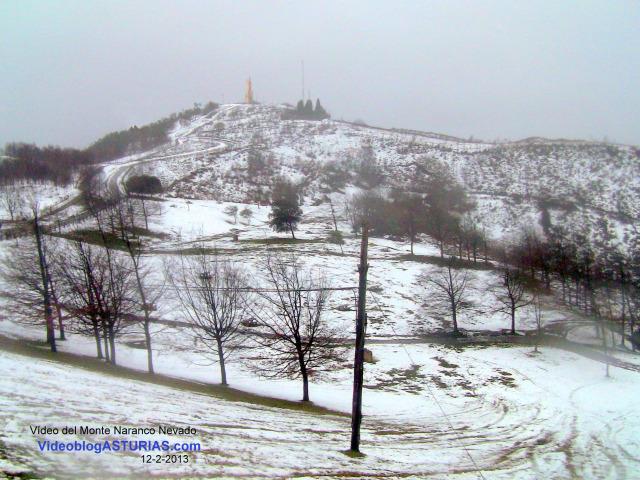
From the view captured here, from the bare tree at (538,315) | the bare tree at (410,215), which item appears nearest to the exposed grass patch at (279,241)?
the bare tree at (410,215)

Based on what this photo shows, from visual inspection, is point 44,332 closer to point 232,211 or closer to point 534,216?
point 232,211

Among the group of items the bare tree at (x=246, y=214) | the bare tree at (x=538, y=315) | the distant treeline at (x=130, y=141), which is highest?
the distant treeline at (x=130, y=141)

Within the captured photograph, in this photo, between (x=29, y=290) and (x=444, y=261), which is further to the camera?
(x=444, y=261)

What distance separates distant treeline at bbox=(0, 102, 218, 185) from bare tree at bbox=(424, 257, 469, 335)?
→ 60750 mm

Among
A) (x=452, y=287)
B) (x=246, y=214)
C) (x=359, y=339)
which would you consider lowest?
(x=452, y=287)

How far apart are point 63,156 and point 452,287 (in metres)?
77.1

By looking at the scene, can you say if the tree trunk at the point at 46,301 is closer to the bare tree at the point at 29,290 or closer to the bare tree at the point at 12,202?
the bare tree at the point at 29,290

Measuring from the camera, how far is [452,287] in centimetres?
3706

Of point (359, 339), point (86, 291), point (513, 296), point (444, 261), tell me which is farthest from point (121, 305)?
point (444, 261)

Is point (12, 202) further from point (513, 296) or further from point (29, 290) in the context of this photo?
point (513, 296)

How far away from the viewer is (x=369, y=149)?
355 feet

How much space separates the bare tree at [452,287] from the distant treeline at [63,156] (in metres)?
60.7

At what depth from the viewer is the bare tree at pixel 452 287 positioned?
121 feet

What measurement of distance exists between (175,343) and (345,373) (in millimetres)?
11182
